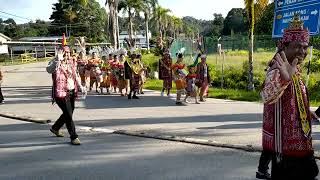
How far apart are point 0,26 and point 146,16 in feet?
223

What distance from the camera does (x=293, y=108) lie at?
14.9 ft

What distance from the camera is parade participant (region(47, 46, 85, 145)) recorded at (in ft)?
29.1

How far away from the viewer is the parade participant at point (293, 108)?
4.51m

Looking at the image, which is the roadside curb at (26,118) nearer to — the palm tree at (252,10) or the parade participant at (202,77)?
the parade participant at (202,77)

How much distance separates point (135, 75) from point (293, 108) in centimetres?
1320

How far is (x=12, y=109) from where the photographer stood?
15000 mm

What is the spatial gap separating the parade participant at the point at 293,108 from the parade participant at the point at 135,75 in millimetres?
12507

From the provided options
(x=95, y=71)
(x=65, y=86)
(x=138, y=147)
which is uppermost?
(x=65, y=86)

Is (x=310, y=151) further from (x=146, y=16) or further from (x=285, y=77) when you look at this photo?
(x=146, y=16)

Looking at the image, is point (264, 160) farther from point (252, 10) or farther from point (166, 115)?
point (252, 10)

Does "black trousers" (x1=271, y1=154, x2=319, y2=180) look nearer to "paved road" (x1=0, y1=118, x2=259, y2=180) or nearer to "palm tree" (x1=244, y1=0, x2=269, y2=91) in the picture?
"paved road" (x1=0, y1=118, x2=259, y2=180)

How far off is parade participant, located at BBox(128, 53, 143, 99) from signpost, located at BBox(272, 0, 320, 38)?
7.66 meters

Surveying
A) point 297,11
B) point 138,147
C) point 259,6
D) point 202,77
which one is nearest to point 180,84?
point 202,77

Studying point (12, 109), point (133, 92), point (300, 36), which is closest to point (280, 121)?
point (300, 36)
